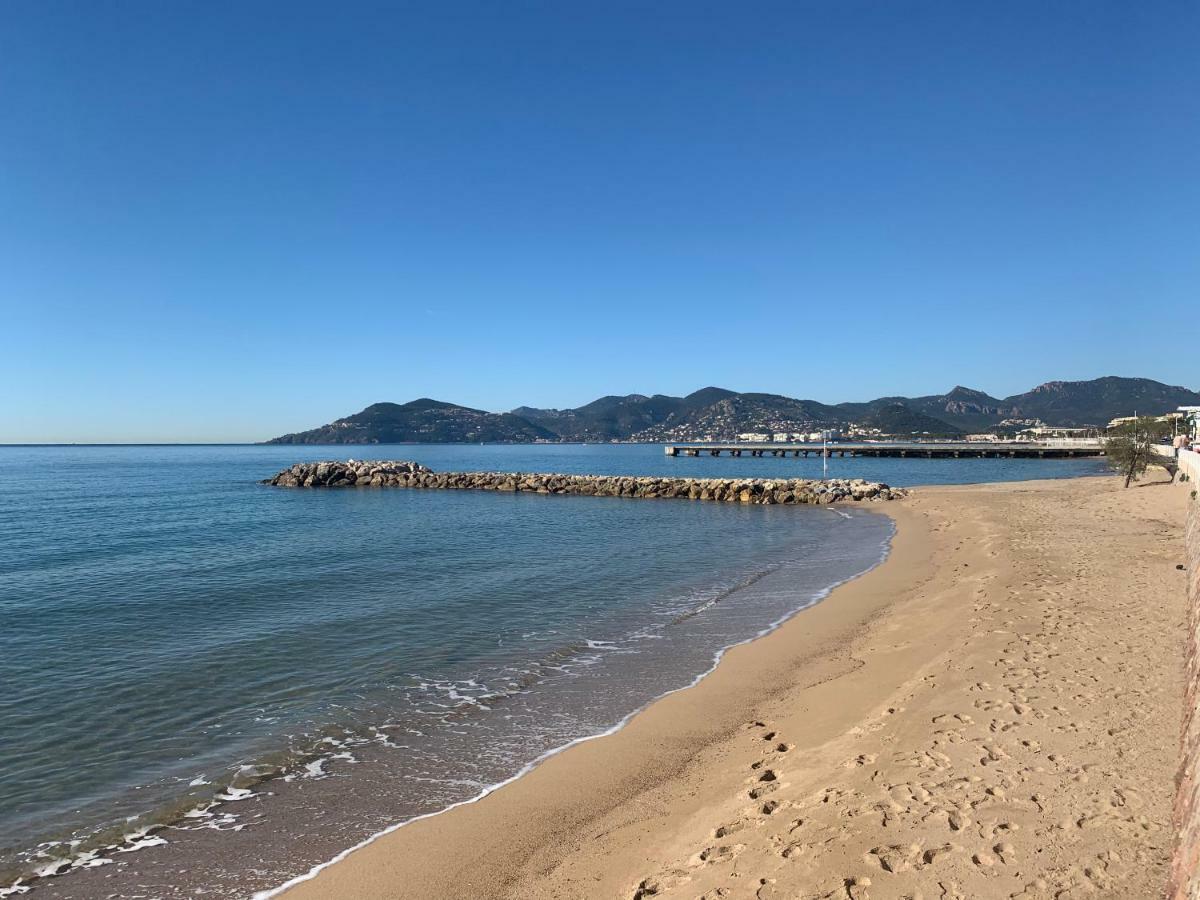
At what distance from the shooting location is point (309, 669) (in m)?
11.6

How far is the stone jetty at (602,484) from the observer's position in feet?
148

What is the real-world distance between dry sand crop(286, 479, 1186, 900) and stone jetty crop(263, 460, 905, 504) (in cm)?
3310

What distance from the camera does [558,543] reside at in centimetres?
2694

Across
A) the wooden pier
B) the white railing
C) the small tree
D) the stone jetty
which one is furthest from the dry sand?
the wooden pier

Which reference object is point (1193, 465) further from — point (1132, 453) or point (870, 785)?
point (1132, 453)

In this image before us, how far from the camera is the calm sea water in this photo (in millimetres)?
6840

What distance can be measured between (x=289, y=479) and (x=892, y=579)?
2457 inches

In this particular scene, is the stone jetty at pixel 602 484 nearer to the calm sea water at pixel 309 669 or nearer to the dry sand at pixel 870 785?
the calm sea water at pixel 309 669

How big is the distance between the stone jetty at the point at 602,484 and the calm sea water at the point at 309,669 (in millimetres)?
17043

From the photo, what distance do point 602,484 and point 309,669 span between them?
42.9m

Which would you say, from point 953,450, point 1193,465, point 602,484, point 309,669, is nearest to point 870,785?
point 309,669

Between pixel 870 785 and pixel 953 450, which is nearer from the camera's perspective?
pixel 870 785

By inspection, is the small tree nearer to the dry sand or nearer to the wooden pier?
the dry sand

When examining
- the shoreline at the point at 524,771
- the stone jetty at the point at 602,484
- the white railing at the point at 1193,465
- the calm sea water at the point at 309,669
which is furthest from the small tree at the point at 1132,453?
the shoreline at the point at 524,771
